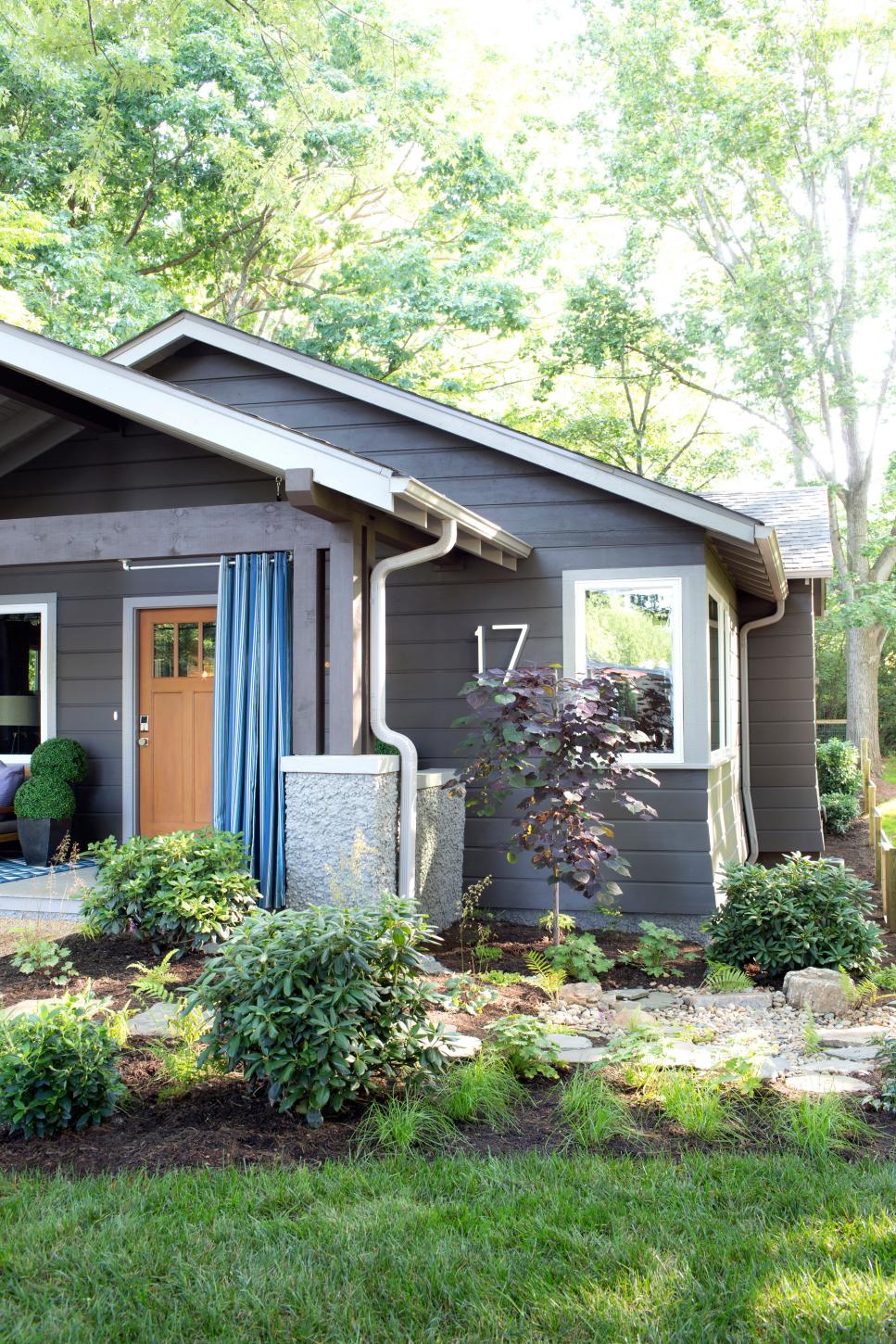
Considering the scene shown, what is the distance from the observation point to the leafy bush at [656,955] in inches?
243

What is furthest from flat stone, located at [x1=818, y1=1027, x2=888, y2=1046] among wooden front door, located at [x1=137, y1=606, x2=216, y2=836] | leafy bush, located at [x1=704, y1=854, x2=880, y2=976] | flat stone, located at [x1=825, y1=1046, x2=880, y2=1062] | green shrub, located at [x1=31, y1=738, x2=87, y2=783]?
green shrub, located at [x1=31, y1=738, x2=87, y2=783]

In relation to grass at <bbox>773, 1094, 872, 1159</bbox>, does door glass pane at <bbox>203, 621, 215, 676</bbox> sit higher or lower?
higher

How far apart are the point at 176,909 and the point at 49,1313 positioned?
3.30m

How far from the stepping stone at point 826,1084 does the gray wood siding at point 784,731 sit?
6.65m

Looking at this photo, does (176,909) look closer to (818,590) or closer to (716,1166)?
(716,1166)

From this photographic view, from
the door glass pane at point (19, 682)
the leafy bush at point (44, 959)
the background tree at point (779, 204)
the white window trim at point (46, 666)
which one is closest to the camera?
the leafy bush at point (44, 959)

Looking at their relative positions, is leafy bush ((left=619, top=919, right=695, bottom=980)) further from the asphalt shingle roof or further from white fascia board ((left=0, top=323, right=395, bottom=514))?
the asphalt shingle roof

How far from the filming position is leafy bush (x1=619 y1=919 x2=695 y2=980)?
6172mm

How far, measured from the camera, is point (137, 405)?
6.16 meters

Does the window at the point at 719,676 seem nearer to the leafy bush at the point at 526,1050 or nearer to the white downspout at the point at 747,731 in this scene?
the white downspout at the point at 747,731

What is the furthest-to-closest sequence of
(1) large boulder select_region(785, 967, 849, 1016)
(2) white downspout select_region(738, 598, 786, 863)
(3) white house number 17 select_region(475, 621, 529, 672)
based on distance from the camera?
(2) white downspout select_region(738, 598, 786, 863) → (3) white house number 17 select_region(475, 621, 529, 672) → (1) large boulder select_region(785, 967, 849, 1016)

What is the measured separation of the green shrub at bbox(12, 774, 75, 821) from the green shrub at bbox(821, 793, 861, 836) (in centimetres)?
914

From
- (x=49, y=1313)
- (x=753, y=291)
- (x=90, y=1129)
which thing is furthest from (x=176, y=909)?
(x=753, y=291)

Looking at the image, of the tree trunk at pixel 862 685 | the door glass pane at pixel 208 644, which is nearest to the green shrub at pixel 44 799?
the door glass pane at pixel 208 644
